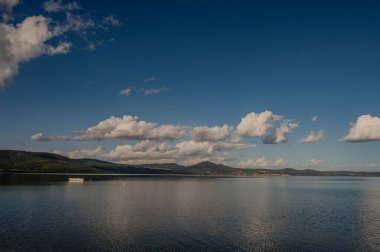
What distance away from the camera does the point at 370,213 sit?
336ft

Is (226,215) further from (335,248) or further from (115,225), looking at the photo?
(335,248)

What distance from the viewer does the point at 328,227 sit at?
248 ft

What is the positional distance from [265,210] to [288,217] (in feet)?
50.9

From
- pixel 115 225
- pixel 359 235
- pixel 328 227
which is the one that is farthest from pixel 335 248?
pixel 115 225

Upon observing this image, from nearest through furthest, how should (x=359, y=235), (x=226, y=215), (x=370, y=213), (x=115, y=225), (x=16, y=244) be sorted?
(x=16, y=244) < (x=359, y=235) < (x=115, y=225) < (x=226, y=215) < (x=370, y=213)

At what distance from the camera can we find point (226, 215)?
301 ft

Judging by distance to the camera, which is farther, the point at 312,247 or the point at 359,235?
the point at 359,235

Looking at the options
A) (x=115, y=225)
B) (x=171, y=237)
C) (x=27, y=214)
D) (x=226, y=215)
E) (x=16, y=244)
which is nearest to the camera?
(x=16, y=244)

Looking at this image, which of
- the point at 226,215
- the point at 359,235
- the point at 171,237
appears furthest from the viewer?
the point at 226,215

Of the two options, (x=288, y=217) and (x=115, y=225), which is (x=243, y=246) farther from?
(x=288, y=217)

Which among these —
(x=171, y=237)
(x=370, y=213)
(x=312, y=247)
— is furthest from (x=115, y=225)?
(x=370, y=213)

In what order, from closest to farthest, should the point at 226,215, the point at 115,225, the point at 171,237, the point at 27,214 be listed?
the point at 171,237, the point at 115,225, the point at 27,214, the point at 226,215

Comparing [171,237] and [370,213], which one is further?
[370,213]

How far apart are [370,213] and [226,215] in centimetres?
Answer: 4440
